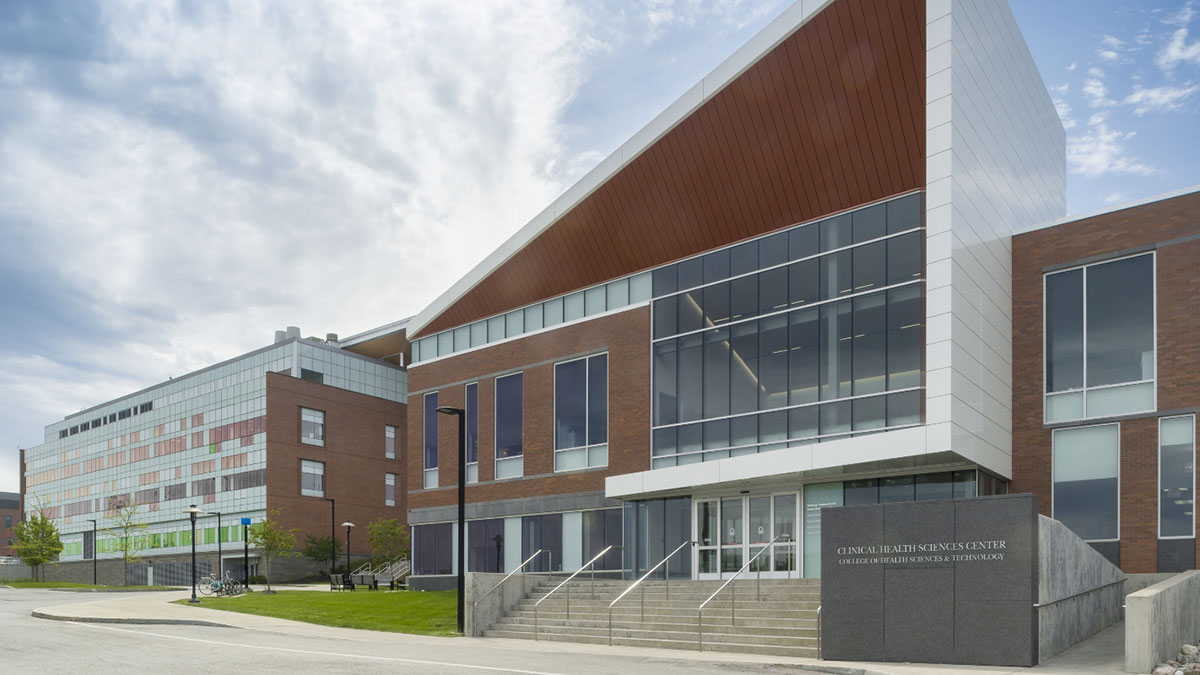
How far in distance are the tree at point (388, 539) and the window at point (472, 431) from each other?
1021 inches

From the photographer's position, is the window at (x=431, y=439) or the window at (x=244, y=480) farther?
the window at (x=244, y=480)

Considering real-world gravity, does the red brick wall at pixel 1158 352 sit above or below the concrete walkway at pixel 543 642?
above

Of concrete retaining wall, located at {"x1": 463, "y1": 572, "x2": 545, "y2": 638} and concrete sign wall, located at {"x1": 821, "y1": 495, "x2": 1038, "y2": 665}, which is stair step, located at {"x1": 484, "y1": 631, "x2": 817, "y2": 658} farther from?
concrete sign wall, located at {"x1": 821, "y1": 495, "x2": 1038, "y2": 665}

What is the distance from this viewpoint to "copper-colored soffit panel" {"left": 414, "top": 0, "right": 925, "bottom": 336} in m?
25.8

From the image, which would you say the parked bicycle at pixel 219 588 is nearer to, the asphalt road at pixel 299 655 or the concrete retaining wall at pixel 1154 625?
the asphalt road at pixel 299 655

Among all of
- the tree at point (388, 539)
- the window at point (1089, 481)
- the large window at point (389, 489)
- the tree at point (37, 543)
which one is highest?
the window at point (1089, 481)

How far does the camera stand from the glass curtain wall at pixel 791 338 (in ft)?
84.8

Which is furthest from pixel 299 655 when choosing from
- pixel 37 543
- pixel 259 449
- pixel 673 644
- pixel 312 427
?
pixel 37 543

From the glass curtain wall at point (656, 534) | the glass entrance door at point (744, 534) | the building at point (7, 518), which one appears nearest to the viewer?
the glass entrance door at point (744, 534)

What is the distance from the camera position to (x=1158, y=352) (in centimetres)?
2455

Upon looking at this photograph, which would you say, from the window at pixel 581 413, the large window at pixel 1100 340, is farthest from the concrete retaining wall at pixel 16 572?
the large window at pixel 1100 340

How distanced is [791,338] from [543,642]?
10406 millimetres

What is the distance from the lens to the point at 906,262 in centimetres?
2591

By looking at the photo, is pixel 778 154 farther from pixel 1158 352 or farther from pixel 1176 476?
pixel 1176 476
